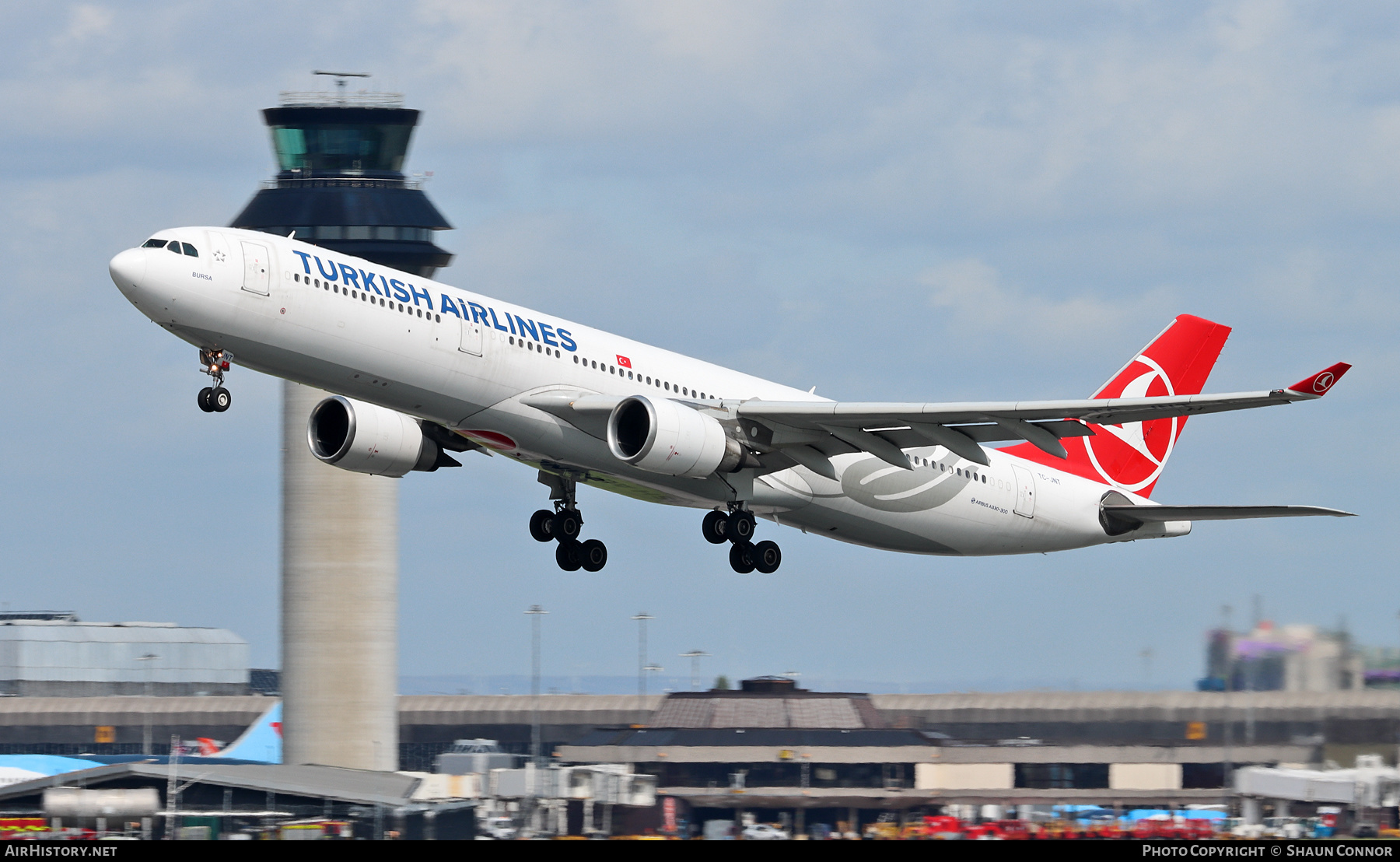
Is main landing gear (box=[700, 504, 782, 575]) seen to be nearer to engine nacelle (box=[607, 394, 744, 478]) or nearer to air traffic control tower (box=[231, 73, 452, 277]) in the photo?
engine nacelle (box=[607, 394, 744, 478])

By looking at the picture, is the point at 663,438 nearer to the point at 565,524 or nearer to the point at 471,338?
the point at 471,338

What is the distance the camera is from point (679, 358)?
39.0 metres

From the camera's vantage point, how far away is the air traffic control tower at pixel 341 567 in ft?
247

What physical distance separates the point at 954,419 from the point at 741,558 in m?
5.75

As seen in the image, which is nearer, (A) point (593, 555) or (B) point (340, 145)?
(A) point (593, 555)

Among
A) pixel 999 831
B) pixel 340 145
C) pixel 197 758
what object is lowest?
pixel 999 831

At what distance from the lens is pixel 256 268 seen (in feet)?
109

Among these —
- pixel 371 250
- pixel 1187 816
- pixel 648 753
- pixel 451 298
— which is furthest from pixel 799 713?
pixel 451 298

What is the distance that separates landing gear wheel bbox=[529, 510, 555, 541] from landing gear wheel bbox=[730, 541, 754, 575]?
412cm

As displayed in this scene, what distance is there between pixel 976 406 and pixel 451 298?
1000 cm

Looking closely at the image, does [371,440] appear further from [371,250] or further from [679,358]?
[371,250]

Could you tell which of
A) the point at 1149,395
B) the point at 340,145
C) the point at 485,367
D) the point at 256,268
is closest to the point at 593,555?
the point at 485,367

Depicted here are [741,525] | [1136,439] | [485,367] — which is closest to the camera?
[485,367]

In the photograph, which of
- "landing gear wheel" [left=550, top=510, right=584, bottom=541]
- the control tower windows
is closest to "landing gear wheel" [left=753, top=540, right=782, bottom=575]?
"landing gear wheel" [left=550, top=510, right=584, bottom=541]
